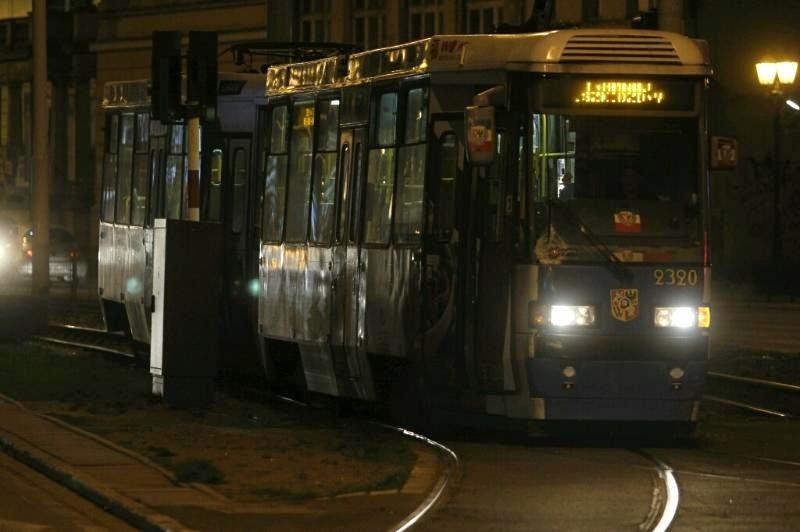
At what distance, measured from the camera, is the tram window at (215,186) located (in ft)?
71.5

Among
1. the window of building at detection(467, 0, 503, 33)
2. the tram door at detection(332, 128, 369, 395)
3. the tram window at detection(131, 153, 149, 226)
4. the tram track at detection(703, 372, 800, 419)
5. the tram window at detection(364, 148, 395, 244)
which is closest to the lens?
the tram window at detection(364, 148, 395, 244)

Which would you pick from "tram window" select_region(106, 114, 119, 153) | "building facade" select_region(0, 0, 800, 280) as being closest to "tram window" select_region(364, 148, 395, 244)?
"tram window" select_region(106, 114, 119, 153)

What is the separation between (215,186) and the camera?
2197 cm

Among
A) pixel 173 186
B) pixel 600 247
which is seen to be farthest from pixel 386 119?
pixel 173 186

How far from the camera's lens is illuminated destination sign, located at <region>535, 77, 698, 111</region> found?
14.7m

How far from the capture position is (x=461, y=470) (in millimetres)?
13383

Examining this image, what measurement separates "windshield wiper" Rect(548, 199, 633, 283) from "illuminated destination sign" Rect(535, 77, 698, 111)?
81cm

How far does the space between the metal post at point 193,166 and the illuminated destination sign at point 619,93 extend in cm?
490

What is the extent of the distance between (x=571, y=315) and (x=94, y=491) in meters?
4.16

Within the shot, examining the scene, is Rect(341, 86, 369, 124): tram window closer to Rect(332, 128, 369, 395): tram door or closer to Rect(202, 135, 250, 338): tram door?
Rect(332, 128, 369, 395): tram door

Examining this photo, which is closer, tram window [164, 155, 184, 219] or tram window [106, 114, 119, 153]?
tram window [164, 155, 184, 219]

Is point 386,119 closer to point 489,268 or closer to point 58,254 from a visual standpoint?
point 489,268

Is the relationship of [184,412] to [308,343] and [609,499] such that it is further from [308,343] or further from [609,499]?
[609,499]

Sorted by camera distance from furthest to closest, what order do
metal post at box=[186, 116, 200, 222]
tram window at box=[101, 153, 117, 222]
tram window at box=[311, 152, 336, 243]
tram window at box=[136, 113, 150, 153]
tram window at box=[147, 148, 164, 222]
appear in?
tram window at box=[101, 153, 117, 222] → tram window at box=[136, 113, 150, 153] → tram window at box=[147, 148, 164, 222] → metal post at box=[186, 116, 200, 222] → tram window at box=[311, 152, 336, 243]
